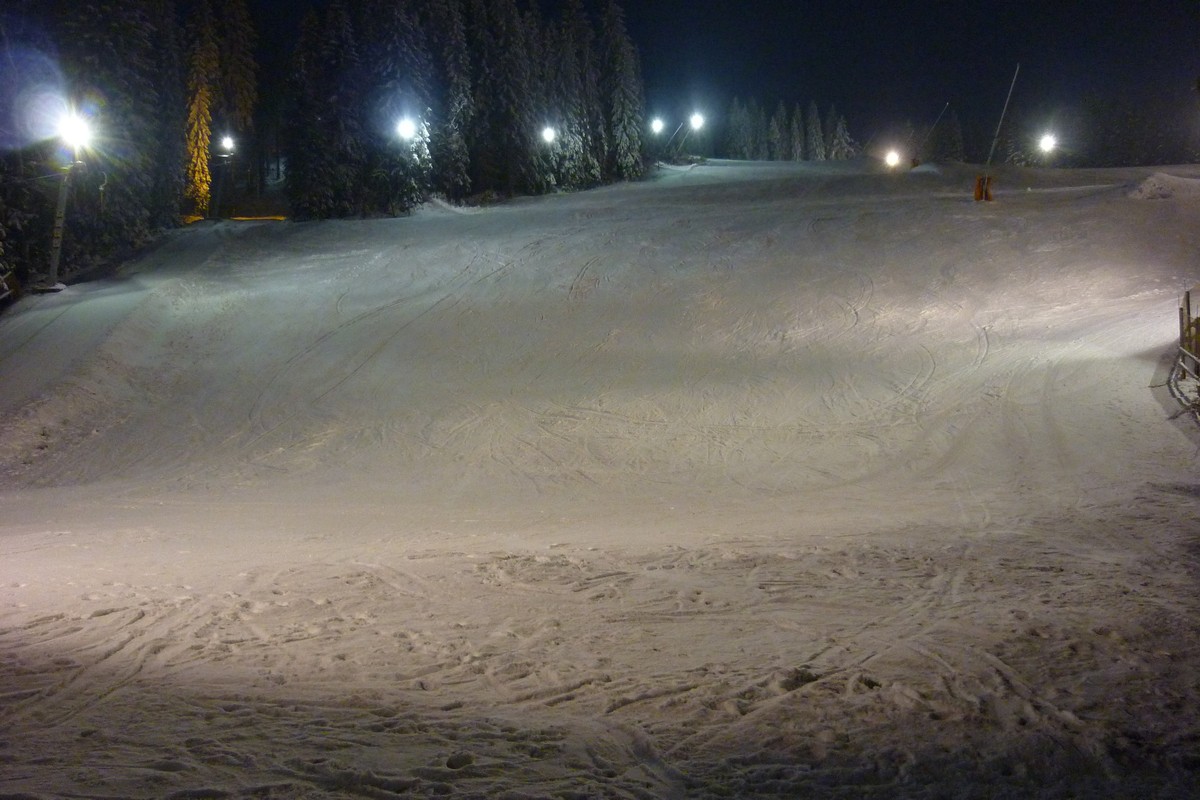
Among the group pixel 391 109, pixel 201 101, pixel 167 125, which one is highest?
pixel 201 101

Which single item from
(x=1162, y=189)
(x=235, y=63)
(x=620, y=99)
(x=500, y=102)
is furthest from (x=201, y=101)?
(x=1162, y=189)

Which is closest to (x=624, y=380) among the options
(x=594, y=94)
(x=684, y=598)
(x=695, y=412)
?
(x=695, y=412)

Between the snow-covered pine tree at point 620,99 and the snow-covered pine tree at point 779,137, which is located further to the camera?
the snow-covered pine tree at point 779,137

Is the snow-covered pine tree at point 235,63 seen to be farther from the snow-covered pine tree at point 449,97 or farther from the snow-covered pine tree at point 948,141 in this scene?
the snow-covered pine tree at point 948,141

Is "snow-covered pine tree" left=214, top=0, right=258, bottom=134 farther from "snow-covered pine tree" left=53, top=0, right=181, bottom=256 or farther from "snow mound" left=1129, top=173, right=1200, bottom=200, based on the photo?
"snow mound" left=1129, top=173, right=1200, bottom=200

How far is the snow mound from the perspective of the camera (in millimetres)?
27844

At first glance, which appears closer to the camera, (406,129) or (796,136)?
(406,129)

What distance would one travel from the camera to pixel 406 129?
41562 millimetres

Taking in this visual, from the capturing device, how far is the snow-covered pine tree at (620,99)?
189 feet

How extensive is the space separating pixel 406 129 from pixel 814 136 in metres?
88.8

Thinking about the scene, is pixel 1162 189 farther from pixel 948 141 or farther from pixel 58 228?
pixel 948 141

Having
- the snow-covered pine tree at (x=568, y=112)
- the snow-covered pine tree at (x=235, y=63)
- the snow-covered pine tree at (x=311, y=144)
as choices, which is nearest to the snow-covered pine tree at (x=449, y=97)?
the snow-covered pine tree at (x=311, y=144)

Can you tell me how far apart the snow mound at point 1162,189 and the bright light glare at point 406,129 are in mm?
32422

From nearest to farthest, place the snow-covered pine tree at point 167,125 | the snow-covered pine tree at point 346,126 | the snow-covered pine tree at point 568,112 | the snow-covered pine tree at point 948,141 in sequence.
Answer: the snow-covered pine tree at point 167,125
the snow-covered pine tree at point 346,126
the snow-covered pine tree at point 568,112
the snow-covered pine tree at point 948,141
